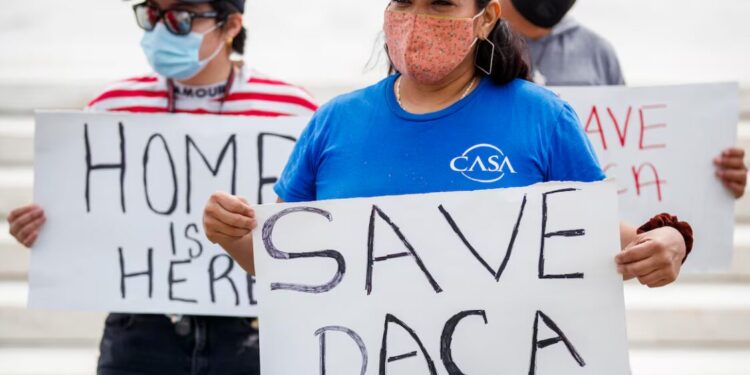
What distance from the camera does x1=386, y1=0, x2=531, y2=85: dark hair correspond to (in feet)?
8.11

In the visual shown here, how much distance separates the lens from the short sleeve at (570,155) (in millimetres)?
2363

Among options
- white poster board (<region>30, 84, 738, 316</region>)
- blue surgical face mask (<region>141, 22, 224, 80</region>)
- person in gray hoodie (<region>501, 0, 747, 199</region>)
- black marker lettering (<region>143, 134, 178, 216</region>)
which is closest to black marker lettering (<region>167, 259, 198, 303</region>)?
white poster board (<region>30, 84, 738, 316</region>)

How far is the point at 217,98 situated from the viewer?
3545 millimetres

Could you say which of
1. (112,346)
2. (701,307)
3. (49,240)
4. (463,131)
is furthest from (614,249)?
(701,307)

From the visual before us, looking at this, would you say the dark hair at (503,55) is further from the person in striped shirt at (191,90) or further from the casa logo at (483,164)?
the person in striped shirt at (191,90)

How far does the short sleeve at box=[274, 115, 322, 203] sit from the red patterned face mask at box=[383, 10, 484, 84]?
0.25 m

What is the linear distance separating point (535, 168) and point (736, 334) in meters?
3.42

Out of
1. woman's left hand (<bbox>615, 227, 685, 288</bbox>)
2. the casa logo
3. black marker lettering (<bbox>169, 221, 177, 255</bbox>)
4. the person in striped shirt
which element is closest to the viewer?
woman's left hand (<bbox>615, 227, 685, 288</bbox>)

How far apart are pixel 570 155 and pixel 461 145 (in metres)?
0.23

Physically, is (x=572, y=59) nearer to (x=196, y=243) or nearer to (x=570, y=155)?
(x=196, y=243)

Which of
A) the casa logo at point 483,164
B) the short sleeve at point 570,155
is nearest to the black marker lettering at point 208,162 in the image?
the casa logo at point 483,164

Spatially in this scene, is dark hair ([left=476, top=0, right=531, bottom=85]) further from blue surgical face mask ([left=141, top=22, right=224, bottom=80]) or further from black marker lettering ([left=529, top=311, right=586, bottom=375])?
blue surgical face mask ([left=141, top=22, right=224, bottom=80])

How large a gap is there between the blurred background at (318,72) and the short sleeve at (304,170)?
316 centimetres

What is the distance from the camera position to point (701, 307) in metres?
5.43
